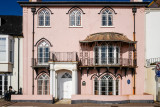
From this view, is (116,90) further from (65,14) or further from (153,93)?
(65,14)

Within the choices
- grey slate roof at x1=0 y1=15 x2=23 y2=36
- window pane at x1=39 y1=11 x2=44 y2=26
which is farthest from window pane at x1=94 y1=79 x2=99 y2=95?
grey slate roof at x1=0 y1=15 x2=23 y2=36

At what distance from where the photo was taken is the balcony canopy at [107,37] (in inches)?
680

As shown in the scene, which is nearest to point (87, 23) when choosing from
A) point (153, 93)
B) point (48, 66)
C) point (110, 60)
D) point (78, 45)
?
point (78, 45)

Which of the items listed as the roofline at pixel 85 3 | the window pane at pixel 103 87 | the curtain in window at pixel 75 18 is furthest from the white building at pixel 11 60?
the window pane at pixel 103 87

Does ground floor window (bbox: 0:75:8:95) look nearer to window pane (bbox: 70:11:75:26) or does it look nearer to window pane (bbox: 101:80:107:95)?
window pane (bbox: 70:11:75:26)

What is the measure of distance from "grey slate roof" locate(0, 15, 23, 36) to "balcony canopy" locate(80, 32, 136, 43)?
6707 mm

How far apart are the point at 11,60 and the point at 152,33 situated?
13.6 metres

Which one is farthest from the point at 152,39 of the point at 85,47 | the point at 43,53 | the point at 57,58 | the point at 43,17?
the point at 43,17

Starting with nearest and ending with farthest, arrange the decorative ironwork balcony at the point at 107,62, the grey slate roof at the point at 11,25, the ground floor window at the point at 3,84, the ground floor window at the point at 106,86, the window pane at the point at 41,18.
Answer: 1. the decorative ironwork balcony at the point at 107,62
2. the ground floor window at the point at 106,86
3. the ground floor window at the point at 3,84
4. the window pane at the point at 41,18
5. the grey slate roof at the point at 11,25

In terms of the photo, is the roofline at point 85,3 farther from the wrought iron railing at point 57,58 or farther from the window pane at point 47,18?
the wrought iron railing at point 57,58

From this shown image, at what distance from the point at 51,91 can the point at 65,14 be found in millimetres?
7348

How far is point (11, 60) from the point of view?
18938 millimetres

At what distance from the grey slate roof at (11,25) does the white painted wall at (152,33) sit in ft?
39.6

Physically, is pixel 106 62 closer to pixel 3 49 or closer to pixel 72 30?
pixel 72 30
